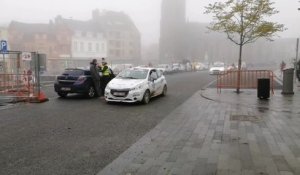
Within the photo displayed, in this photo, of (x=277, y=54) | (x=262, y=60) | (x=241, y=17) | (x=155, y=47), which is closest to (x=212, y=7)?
(x=241, y=17)

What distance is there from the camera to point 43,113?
12.1 meters

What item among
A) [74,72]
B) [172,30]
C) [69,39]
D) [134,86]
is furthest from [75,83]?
[172,30]

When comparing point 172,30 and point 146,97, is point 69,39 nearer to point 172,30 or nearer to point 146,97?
point 172,30

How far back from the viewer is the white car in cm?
1450

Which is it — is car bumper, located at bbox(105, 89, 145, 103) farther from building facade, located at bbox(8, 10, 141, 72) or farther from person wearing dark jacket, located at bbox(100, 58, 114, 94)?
building facade, located at bbox(8, 10, 141, 72)

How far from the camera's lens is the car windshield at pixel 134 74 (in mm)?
15883

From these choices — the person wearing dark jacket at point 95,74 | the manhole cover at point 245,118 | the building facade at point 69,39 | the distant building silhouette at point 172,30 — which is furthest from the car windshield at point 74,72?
the distant building silhouette at point 172,30

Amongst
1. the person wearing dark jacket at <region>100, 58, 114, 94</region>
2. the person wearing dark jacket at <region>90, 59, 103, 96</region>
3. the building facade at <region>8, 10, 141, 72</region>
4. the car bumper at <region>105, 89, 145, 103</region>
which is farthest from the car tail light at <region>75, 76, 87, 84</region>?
the building facade at <region>8, 10, 141, 72</region>

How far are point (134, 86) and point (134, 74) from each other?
5.15 feet

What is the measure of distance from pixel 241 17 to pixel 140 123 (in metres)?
10.9

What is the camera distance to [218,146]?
24.6 feet

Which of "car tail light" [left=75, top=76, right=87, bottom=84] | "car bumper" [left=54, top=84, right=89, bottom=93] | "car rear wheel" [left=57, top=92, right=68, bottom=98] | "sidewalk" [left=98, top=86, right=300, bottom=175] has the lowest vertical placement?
"sidewalk" [left=98, top=86, right=300, bottom=175]

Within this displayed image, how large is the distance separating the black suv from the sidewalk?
5.80 m

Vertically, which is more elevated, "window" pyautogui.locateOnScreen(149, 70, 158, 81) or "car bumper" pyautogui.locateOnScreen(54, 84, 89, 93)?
"window" pyautogui.locateOnScreen(149, 70, 158, 81)
